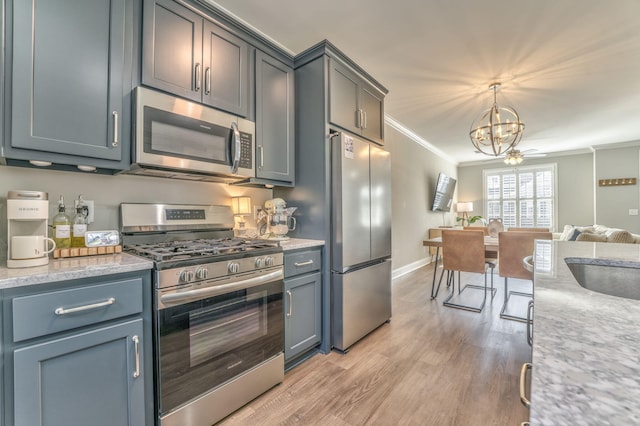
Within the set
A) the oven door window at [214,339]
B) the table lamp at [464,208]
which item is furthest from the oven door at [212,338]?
the table lamp at [464,208]

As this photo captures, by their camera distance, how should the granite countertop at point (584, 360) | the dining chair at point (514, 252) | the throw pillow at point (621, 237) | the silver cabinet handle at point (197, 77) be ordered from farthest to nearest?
the throw pillow at point (621, 237), the dining chair at point (514, 252), the silver cabinet handle at point (197, 77), the granite countertop at point (584, 360)

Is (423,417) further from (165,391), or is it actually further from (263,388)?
(165,391)

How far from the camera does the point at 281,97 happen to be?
7.51ft

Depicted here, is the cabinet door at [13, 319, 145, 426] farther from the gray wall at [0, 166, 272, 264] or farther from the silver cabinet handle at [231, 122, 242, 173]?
the silver cabinet handle at [231, 122, 242, 173]

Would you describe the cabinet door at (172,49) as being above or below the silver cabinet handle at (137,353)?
above

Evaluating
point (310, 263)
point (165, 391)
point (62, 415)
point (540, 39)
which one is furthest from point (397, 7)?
point (62, 415)

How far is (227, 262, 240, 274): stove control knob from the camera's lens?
60.6 inches

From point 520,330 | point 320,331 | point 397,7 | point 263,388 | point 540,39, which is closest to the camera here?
point 263,388

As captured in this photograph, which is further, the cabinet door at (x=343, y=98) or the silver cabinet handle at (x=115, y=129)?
the cabinet door at (x=343, y=98)

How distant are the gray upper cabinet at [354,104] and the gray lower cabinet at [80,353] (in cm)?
184

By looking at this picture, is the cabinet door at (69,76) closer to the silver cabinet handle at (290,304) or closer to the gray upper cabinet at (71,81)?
the gray upper cabinet at (71,81)

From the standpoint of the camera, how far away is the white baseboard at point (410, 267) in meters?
4.65

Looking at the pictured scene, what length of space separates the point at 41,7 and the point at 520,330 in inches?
158

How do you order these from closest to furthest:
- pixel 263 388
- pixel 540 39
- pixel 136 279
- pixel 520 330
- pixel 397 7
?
pixel 136 279
pixel 263 388
pixel 397 7
pixel 540 39
pixel 520 330
